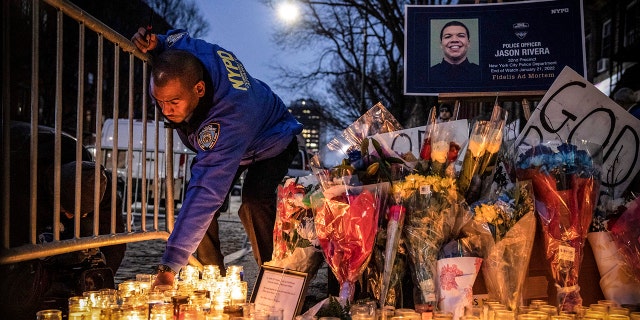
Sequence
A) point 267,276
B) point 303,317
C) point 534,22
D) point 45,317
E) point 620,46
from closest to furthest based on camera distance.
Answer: point 45,317 → point 303,317 → point 267,276 → point 534,22 → point 620,46

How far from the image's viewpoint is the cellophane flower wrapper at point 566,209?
2.45 meters

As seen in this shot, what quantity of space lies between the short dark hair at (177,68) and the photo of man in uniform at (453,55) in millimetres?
2427

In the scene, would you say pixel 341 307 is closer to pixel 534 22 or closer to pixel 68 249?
pixel 68 249

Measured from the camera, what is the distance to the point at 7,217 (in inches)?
86.4

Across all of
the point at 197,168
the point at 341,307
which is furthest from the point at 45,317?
the point at 197,168

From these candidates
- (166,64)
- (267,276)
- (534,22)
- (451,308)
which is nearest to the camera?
(451,308)

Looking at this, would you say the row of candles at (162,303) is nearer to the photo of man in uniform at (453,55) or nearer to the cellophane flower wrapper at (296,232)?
the cellophane flower wrapper at (296,232)

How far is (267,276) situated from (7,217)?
111 cm

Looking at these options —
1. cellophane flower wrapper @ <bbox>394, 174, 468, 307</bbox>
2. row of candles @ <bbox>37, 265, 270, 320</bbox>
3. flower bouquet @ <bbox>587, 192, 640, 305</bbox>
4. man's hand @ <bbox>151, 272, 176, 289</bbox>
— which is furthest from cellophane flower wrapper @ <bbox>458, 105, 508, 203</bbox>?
man's hand @ <bbox>151, 272, 176, 289</bbox>

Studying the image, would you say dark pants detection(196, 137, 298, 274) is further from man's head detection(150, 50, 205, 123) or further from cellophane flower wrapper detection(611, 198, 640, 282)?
cellophane flower wrapper detection(611, 198, 640, 282)

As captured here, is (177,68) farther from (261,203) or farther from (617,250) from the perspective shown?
(617,250)

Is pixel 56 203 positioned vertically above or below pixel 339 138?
below

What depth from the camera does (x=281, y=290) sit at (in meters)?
2.44

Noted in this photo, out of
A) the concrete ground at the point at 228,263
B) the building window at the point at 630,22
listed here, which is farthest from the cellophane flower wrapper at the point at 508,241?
the building window at the point at 630,22
